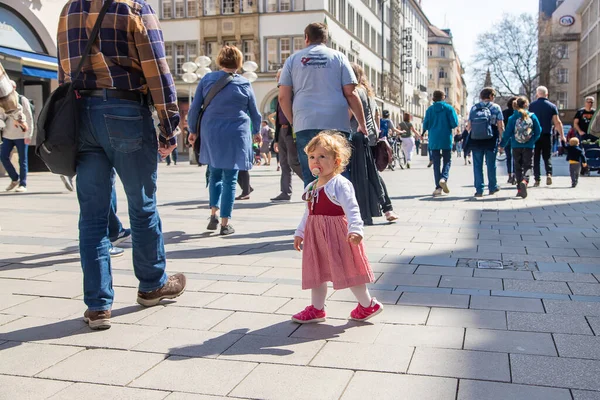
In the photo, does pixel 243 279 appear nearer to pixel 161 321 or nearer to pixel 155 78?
pixel 161 321

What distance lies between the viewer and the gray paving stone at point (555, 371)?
299cm

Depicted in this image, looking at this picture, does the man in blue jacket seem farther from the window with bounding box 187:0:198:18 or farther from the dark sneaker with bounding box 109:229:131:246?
the window with bounding box 187:0:198:18

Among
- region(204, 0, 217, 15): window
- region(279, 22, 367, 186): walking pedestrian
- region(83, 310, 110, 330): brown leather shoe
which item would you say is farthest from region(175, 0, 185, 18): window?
region(83, 310, 110, 330): brown leather shoe

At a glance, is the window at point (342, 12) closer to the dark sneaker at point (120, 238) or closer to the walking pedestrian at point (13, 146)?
the walking pedestrian at point (13, 146)

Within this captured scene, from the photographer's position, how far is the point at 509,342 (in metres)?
3.58

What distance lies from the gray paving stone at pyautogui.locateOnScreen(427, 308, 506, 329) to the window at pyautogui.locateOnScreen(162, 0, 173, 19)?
146 ft

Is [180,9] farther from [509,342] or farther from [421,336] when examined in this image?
[509,342]

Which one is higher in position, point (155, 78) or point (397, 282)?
point (155, 78)

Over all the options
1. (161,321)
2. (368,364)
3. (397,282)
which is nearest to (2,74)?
(161,321)

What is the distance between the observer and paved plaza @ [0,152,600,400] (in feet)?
9.87

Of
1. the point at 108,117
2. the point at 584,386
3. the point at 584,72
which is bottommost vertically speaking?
the point at 584,386

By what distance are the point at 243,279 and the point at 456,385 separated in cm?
240

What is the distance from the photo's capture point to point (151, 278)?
4281 mm

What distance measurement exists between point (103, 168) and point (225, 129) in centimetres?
348
